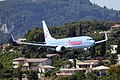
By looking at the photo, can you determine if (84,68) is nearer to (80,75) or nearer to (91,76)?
(80,75)

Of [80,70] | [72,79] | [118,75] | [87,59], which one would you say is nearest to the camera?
[118,75]

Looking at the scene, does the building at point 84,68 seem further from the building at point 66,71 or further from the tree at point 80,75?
the tree at point 80,75

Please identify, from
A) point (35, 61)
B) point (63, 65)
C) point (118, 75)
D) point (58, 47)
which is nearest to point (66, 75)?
point (63, 65)

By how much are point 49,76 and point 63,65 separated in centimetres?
800

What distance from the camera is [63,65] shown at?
614 feet

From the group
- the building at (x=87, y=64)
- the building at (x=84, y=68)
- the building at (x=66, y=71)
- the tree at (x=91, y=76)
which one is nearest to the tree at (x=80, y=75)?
the tree at (x=91, y=76)

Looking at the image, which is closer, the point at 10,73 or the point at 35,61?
the point at 10,73

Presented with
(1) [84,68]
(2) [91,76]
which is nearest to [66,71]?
(1) [84,68]

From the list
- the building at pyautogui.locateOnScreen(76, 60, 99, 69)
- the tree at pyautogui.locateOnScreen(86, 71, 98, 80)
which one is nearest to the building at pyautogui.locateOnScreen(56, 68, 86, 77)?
the building at pyautogui.locateOnScreen(76, 60, 99, 69)

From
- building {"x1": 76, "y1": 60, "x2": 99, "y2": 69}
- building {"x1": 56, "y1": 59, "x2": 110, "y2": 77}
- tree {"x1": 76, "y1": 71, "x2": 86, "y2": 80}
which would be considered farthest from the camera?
building {"x1": 76, "y1": 60, "x2": 99, "y2": 69}

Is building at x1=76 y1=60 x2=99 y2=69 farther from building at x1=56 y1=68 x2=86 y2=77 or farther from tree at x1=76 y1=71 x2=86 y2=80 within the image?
tree at x1=76 y1=71 x2=86 y2=80

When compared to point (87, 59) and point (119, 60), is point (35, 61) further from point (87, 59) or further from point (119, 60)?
point (119, 60)

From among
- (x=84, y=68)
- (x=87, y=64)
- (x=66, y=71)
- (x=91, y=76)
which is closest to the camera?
(x=91, y=76)

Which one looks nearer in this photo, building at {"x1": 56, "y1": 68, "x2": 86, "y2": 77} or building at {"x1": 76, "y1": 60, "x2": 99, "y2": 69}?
building at {"x1": 56, "y1": 68, "x2": 86, "y2": 77}
